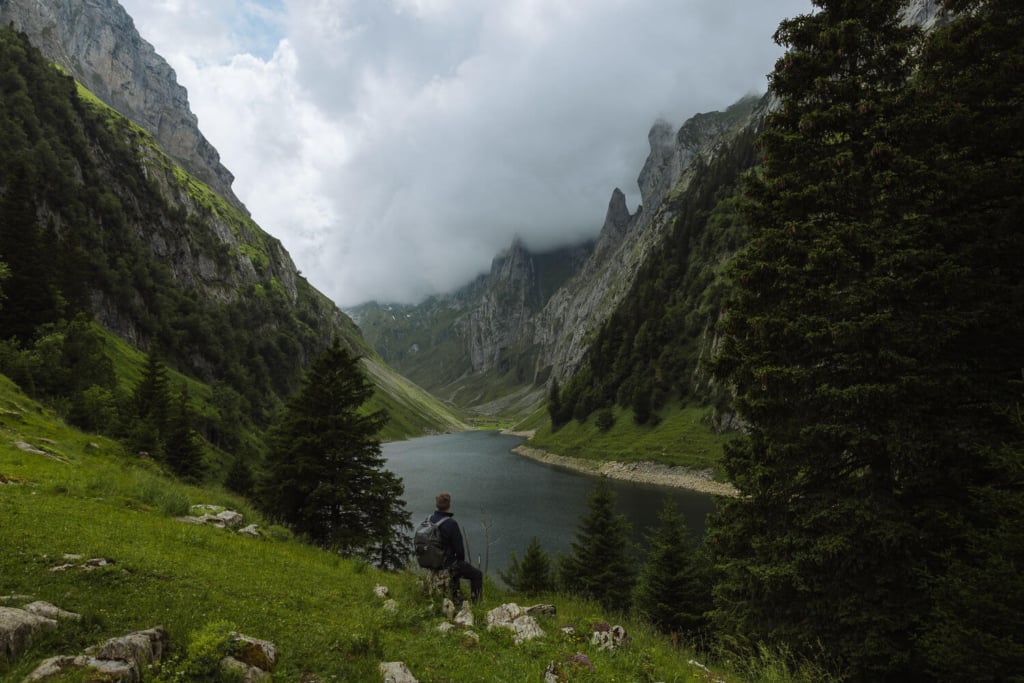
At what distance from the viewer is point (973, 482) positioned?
1093 centimetres

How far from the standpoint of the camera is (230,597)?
10.2 m

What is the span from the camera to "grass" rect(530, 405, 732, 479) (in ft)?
281

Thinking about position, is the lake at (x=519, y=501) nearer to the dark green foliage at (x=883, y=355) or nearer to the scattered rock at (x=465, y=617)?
the dark green foliage at (x=883, y=355)

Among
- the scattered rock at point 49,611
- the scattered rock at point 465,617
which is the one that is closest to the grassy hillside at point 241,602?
the scattered rock at point 49,611

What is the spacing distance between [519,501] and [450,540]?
2462 inches

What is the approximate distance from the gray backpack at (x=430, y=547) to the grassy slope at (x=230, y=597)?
102 cm

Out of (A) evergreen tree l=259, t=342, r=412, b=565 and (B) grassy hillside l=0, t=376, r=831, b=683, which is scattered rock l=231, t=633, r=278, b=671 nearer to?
(B) grassy hillside l=0, t=376, r=831, b=683

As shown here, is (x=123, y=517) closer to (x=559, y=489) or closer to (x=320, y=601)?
(x=320, y=601)

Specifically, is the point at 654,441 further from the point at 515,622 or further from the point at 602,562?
the point at 515,622

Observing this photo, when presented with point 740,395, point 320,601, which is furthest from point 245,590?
point 740,395

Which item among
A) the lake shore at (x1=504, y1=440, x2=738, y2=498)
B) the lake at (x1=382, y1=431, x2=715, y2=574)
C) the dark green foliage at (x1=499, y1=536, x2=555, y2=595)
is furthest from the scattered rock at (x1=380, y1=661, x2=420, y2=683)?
the lake shore at (x1=504, y1=440, x2=738, y2=498)

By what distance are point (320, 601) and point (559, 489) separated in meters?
73.5

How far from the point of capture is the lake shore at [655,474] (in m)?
73.8

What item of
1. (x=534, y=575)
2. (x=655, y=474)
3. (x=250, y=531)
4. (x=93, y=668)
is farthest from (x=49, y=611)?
(x=655, y=474)
